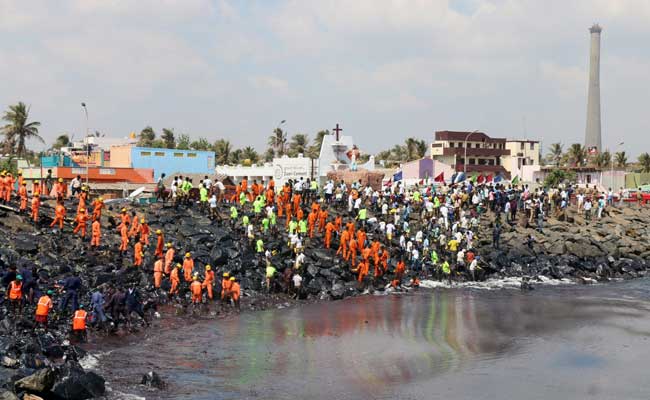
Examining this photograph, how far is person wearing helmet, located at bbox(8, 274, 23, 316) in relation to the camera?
21875mm

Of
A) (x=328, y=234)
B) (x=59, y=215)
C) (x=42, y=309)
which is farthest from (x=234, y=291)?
(x=59, y=215)

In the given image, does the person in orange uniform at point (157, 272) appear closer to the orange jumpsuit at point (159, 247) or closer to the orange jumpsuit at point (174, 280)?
the orange jumpsuit at point (174, 280)

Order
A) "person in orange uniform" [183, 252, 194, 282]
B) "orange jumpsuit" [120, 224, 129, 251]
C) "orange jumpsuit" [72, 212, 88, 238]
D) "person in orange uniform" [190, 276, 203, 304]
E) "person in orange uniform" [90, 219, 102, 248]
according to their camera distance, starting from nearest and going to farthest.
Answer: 1. "person in orange uniform" [190, 276, 203, 304]
2. "person in orange uniform" [183, 252, 194, 282]
3. "person in orange uniform" [90, 219, 102, 248]
4. "orange jumpsuit" [120, 224, 129, 251]
5. "orange jumpsuit" [72, 212, 88, 238]

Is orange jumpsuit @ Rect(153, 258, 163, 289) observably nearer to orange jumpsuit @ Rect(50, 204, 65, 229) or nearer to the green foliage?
orange jumpsuit @ Rect(50, 204, 65, 229)

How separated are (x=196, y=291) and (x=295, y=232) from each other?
9.90 meters

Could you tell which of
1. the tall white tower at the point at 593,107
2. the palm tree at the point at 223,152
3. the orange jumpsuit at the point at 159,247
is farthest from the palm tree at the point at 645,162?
the orange jumpsuit at the point at 159,247

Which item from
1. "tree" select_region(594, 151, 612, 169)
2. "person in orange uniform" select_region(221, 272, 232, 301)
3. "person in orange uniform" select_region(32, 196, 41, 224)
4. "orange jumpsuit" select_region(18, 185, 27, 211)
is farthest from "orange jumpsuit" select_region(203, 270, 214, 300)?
"tree" select_region(594, 151, 612, 169)

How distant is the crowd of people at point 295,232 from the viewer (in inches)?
922

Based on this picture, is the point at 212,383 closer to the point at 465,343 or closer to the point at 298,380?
the point at 298,380

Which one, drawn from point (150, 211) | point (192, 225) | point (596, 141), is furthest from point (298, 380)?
point (596, 141)

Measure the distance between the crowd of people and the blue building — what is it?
17704mm

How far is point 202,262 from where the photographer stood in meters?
30.8

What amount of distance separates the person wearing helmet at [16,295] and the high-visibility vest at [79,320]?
2443mm

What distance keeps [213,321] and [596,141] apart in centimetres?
10829
